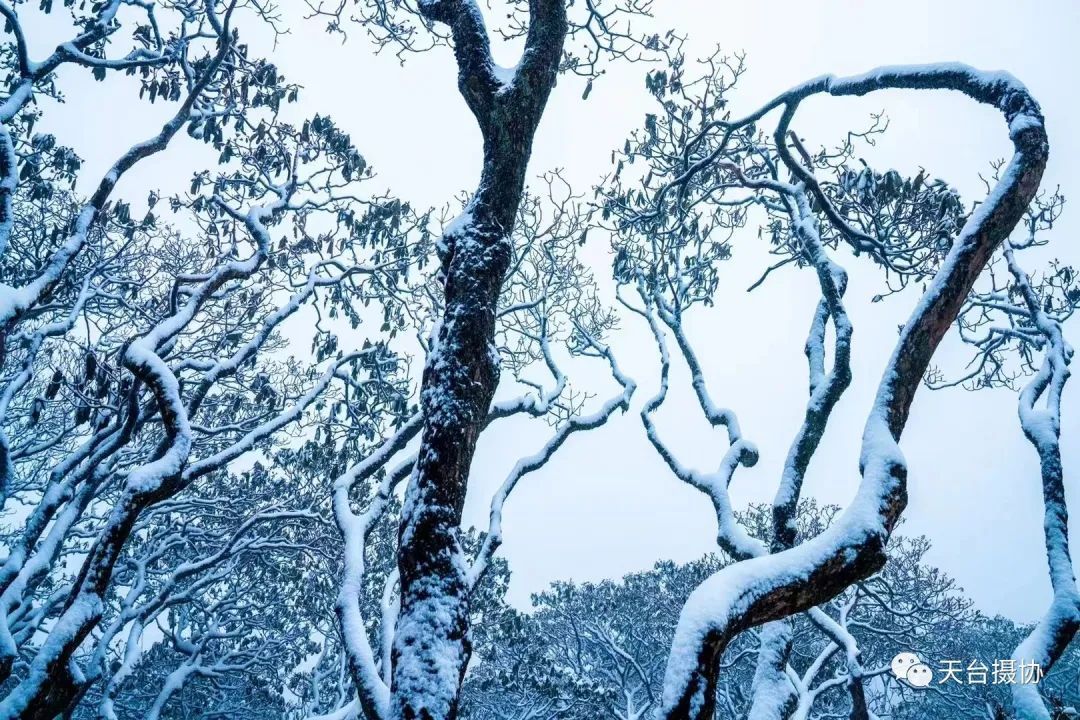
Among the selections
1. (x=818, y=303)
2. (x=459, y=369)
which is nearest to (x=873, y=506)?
(x=459, y=369)

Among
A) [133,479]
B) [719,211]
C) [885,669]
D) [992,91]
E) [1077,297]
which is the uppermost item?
[719,211]

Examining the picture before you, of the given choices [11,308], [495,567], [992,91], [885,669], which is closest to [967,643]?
[885,669]

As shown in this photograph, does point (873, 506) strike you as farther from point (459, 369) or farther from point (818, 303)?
point (818, 303)

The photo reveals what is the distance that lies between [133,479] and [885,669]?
14.0 meters

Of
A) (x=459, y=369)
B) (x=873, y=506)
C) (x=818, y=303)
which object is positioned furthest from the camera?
(x=818, y=303)

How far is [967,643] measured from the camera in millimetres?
27562

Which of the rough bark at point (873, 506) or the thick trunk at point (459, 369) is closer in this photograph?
the rough bark at point (873, 506)

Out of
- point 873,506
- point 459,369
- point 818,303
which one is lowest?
point 873,506

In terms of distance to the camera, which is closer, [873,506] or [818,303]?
[873,506]

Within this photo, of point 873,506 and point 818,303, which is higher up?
point 818,303

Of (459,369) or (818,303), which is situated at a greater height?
(818,303)

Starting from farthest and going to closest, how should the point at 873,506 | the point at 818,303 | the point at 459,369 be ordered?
the point at 818,303 < the point at 459,369 < the point at 873,506

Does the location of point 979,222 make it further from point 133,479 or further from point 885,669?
point 885,669

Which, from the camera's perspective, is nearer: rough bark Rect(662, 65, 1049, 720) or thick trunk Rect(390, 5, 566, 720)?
rough bark Rect(662, 65, 1049, 720)
